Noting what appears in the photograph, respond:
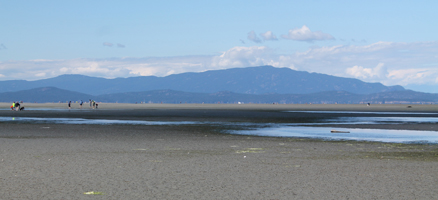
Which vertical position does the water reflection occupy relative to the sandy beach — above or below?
above

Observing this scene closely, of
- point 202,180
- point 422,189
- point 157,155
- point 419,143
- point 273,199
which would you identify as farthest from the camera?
point 419,143

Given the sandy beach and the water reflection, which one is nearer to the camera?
the sandy beach

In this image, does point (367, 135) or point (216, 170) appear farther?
point (367, 135)

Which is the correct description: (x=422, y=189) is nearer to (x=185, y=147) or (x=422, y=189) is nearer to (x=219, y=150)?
(x=219, y=150)

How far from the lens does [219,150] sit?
22.0 metres

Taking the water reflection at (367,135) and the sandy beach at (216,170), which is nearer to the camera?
the sandy beach at (216,170)

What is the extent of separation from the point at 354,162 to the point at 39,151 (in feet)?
42.9

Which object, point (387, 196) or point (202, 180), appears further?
point (202, 180)

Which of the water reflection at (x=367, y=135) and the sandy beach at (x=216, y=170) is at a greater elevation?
the water reflection at (x=367, y=135)

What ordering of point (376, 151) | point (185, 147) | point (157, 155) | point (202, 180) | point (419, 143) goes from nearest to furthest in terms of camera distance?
point (202, 180) < point (157, 155) < point (376, 151) < point (185, 147) < point (419, 143)

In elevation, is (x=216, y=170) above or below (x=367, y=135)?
below

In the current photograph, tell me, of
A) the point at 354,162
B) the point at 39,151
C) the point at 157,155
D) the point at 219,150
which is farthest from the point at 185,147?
the point at 354,162

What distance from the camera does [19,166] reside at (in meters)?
16.3

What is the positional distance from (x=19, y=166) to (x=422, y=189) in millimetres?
12504
